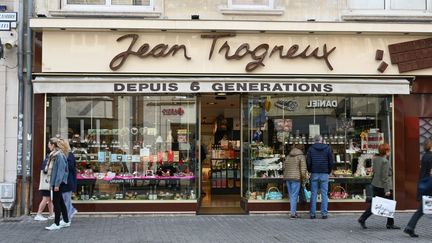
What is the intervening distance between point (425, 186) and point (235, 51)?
4.96 meters

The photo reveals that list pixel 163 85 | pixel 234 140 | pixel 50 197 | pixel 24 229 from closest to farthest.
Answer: pixel 24 229
pixel 50 197
pixel 163 85
pixel 234 140

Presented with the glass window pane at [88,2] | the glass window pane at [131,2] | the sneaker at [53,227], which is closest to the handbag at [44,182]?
the sneaker at [53,227]

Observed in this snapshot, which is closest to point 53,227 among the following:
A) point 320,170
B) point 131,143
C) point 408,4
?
point 131,143

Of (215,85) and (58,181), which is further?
(215,85)

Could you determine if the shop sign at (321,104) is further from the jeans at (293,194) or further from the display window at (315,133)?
the jeans at (293,194)

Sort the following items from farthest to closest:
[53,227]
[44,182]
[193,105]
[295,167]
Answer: [193,105]
[295,167]
[44,182]
[53,227]

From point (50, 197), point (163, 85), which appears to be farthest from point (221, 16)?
point (50, 197)

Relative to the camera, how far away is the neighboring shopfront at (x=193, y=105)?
39.7 ft

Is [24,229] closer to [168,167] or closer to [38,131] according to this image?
[38,131]

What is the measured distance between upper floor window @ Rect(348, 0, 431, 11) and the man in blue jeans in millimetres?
3463

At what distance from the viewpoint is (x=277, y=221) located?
11.5 meters

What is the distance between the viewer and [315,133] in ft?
42.9

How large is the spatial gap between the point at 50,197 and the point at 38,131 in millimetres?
1656

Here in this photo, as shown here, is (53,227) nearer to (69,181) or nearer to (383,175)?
(69,181)
